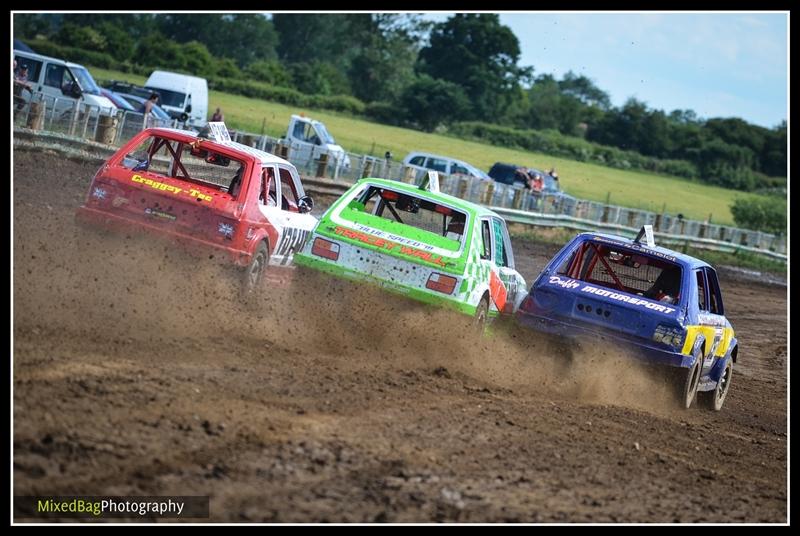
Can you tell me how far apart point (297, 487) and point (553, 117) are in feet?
278

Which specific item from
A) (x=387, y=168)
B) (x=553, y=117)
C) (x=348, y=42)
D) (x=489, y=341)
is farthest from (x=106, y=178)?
(x=348, y=42)

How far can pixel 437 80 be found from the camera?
234 ft

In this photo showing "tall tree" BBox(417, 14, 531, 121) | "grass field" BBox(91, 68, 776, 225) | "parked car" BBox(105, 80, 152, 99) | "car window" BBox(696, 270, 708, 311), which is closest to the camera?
"car window" BBox(696, 270, 708, 311)

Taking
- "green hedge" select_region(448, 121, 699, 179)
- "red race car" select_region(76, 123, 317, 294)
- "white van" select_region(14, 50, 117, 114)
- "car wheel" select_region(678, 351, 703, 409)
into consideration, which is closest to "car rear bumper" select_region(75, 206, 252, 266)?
"red race car" select_region(76, 123, 317, 294)

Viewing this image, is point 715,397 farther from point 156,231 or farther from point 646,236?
point 156,231

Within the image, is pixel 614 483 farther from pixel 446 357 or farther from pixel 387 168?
pixel 387 168

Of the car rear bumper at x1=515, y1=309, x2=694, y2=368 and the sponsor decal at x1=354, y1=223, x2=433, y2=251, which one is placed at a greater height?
the sponsor decal at x1=354, y1=223, x2=433, y2=251

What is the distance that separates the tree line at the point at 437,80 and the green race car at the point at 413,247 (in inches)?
1978

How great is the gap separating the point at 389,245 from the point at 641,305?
92.0 inches

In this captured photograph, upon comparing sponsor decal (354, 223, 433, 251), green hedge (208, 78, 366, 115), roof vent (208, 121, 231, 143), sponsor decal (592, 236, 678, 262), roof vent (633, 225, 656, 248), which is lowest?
sponsor decal (354, 223, 433, 251)

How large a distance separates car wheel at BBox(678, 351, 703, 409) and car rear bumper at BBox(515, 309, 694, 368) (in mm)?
118

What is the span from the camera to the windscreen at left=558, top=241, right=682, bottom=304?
37.0 feet

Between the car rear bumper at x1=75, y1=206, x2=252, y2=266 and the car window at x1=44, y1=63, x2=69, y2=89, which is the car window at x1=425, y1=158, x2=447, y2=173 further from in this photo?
the car rear bumper at x1=75, y1=206, x2=252, y2=266

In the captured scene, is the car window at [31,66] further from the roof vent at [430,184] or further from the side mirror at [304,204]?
the roof vent at [430,184]
